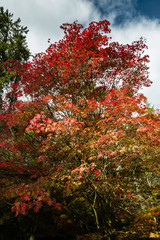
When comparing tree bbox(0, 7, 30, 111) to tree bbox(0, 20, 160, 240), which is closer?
tree bbox(0, 20, 160, 240)

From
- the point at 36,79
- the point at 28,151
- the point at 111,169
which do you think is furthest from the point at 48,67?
the point at 111,169

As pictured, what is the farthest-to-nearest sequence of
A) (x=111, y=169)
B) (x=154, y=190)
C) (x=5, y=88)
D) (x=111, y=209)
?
(x=5, y=88) → (x=154, y=190) → (x=111, y=169) → (x=111, y=209)

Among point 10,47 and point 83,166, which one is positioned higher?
point 10,47

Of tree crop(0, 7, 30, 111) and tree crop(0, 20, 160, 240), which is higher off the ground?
tree crop(0, 7, 30, 111)

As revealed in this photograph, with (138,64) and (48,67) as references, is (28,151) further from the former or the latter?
(138,64)

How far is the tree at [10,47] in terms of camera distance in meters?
13.1

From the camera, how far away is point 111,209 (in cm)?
460

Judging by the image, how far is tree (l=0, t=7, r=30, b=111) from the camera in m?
13.1

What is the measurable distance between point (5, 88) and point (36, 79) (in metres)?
6.84

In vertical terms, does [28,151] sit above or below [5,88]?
below

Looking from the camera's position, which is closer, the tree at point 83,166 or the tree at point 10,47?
the tree at point 83,166

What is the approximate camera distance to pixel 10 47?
1385 cm

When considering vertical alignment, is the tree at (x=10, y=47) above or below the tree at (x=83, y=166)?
above

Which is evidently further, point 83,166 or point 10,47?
point 10,47
